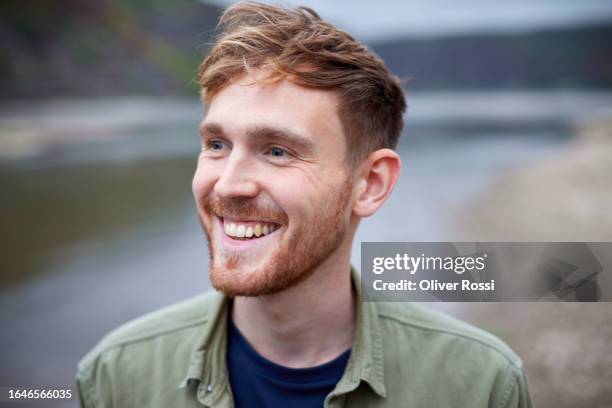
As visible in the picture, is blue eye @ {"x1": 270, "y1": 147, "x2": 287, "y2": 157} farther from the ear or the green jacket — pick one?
the green jacket

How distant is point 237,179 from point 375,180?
1.86 ft

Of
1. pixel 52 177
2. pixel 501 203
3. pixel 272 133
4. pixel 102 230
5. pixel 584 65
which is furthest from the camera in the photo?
pixel 584 65

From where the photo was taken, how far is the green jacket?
1821 millimetres

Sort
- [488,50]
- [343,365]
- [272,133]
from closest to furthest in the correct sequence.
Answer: [272,133] → [343,365] → [488,50]

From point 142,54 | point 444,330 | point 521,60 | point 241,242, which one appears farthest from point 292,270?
point 142,54

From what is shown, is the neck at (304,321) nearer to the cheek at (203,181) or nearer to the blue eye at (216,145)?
the cheek at (203,181)

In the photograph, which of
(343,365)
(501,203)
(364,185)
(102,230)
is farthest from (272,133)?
(501,203)

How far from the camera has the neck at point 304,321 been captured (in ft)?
6.09

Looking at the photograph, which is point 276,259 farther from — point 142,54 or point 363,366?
point 142,54

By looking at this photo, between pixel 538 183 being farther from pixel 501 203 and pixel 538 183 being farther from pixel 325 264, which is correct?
pixel 325 264

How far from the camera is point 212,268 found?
1769 mm

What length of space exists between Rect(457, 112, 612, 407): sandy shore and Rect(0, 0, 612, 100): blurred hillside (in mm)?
3617

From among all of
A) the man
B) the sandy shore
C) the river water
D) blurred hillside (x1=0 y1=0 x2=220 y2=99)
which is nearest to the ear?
the man

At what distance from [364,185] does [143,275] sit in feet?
23.6
